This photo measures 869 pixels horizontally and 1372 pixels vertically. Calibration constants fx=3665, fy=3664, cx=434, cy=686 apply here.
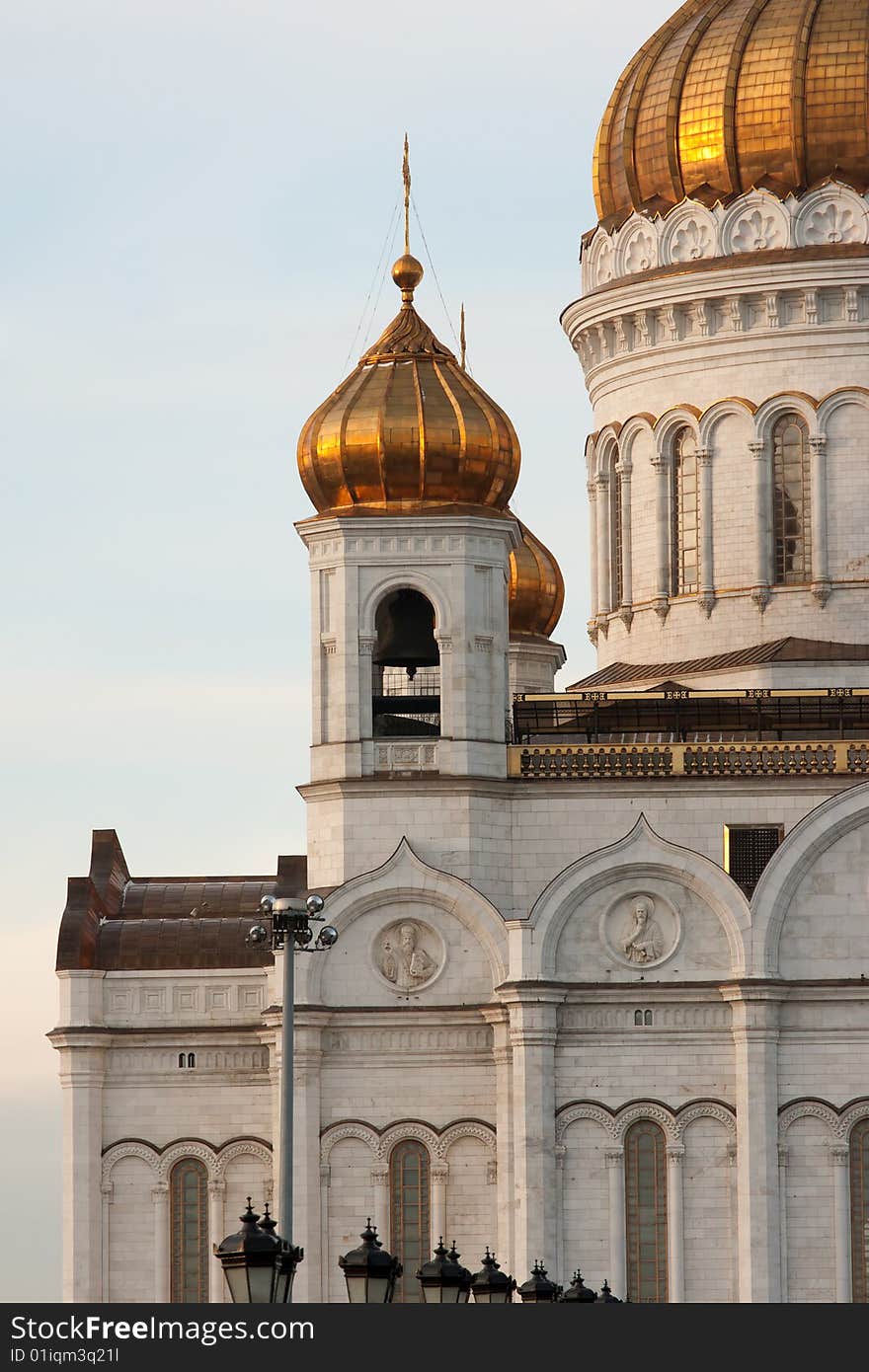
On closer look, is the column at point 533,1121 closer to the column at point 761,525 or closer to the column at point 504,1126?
the column at point 504,1126

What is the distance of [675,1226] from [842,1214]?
70.2 inches

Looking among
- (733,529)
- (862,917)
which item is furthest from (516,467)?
(862,917)

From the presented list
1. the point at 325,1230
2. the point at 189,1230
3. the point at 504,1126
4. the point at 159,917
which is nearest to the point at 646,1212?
the point at 504,1126

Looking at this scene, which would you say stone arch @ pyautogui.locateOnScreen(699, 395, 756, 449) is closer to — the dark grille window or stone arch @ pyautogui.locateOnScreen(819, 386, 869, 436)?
stone arch @ pyautogui.locateOnScreen(819, 386, 869, 436)

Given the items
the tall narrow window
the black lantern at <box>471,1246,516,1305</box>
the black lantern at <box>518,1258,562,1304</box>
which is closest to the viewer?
the black lantern at <box>471,1246,516,1305</box>

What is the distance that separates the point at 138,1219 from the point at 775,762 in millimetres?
8725

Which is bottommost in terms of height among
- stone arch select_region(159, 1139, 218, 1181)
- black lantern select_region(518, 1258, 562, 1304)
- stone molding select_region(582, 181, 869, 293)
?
black lantern select_region(518, 1258, 562, 1304)

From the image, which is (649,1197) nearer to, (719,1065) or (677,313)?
(719,1065)

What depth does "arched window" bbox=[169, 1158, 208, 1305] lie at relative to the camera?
133 feet

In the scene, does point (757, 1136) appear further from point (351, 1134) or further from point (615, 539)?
point (615, 539)

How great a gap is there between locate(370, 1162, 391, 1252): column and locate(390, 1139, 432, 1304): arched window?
5 cm

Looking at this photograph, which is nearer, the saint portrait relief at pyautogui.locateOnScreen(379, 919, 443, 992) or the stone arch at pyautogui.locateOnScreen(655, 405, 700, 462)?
the saint portrait relief at pyautogui.locateOnScreen(379, 919, 443, 992)

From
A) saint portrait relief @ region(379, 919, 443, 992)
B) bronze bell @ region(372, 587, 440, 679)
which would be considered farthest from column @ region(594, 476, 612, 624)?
saint portrait relief @ region(379, 919, 443, 992)

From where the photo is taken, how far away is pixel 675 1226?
39219mm
